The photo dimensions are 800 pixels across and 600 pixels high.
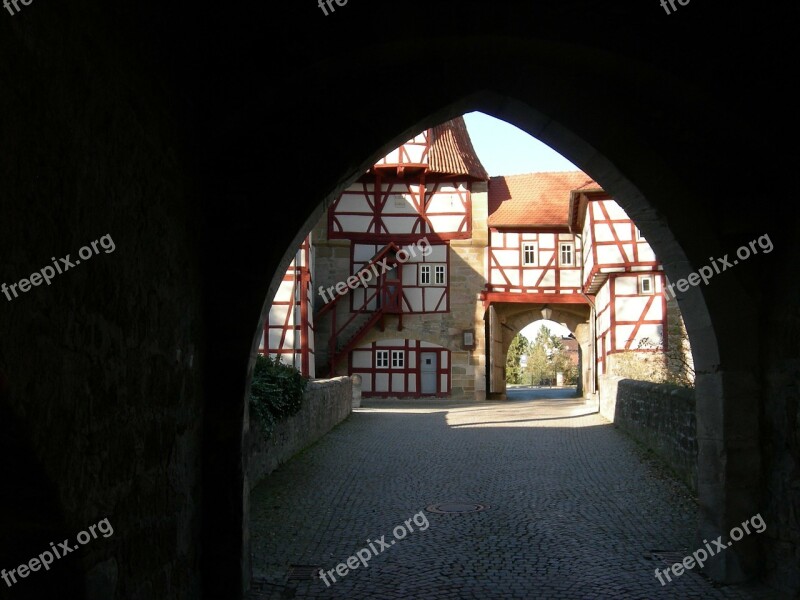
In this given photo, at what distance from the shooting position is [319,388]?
1230 centimetres

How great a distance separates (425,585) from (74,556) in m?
2.74

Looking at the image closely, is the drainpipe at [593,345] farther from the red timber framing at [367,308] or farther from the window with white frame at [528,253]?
the red timber framing at [367,308]

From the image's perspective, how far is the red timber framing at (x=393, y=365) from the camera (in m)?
25.4

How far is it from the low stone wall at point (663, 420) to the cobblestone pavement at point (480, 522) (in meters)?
0.27

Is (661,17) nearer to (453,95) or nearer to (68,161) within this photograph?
(453,95)

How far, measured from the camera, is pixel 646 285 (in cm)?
2123

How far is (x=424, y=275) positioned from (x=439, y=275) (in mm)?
491

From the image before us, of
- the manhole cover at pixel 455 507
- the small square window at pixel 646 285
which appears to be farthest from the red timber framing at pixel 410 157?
the manhole cover at pixel 455 507

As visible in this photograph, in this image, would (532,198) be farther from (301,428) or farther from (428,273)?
(301,428)

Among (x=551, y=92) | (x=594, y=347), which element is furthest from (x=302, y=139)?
(x=594, y=347)

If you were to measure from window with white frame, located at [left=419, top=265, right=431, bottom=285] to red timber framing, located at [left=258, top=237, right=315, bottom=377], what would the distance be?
16.5 ft

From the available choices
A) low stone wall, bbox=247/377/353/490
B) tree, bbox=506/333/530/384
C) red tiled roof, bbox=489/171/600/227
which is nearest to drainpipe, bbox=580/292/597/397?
red tiled roof, bbox=489/171/600/227

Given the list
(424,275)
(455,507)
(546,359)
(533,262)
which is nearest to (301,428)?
(455,507)

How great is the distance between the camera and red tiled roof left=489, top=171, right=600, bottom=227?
25844mm
